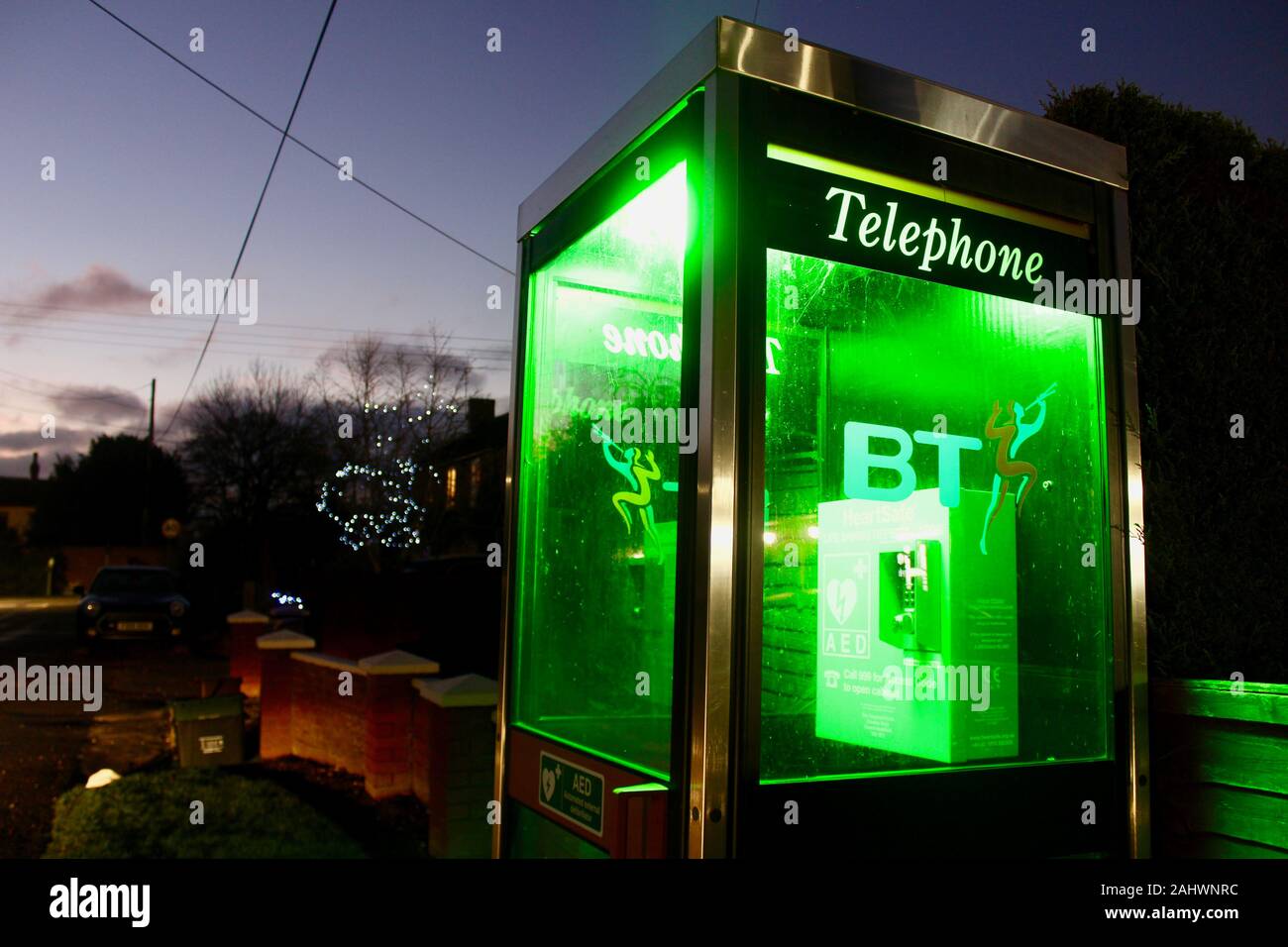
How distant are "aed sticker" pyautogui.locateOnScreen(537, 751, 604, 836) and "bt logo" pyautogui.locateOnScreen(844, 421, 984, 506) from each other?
1.19 m

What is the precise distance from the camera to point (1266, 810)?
2.71 m

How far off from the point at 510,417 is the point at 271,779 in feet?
17.0

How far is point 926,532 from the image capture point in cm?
304

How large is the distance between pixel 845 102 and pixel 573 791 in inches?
86.0

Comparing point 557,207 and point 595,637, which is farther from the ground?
point 557,207

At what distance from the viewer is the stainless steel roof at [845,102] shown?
2602 millimetres

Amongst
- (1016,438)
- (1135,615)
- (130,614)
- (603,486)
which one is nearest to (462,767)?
(603,486)

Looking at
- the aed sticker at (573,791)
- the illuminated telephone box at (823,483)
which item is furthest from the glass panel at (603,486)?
→ the aed sticker at (573,791)

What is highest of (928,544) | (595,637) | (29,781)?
(928,544)

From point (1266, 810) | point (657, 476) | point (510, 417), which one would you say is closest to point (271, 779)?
point (510, 417)

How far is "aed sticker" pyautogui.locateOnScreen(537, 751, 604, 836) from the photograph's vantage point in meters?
2.93

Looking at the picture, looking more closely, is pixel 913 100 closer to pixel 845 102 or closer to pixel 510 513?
pixel 845 102

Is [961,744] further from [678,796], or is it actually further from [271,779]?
[271,779]

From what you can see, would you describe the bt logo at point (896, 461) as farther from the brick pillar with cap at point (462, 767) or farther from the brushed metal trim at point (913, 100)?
the brick pillar with cap at point (462, 767)
